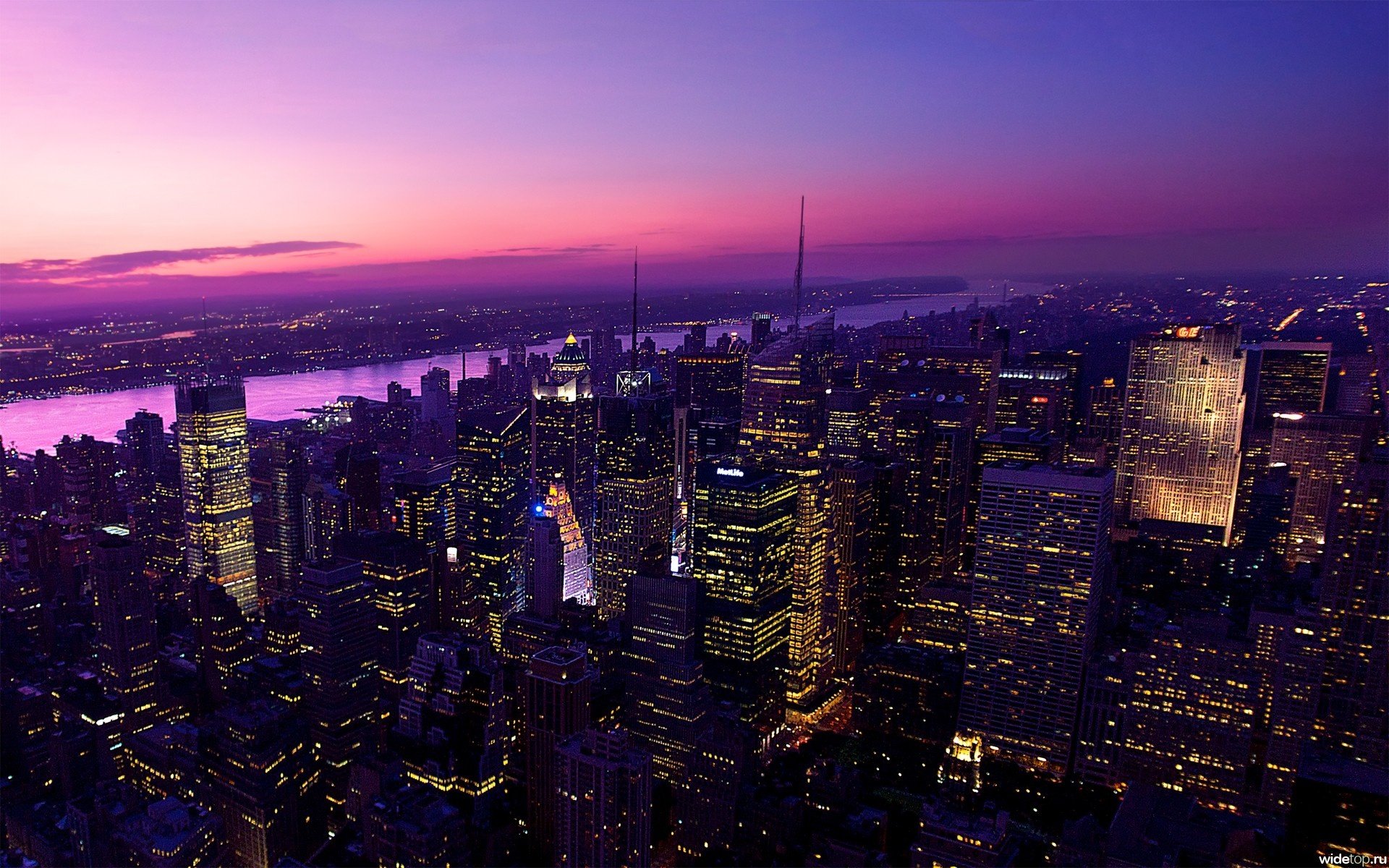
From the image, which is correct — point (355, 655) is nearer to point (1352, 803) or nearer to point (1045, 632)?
point (1045, 632)

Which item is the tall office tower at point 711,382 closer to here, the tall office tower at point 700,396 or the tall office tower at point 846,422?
the tall office tower at point 700,396

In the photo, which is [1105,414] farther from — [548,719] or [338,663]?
[338,663]

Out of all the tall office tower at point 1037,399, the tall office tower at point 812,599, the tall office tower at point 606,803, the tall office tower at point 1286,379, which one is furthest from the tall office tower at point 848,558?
the tall office tower at point 1286,379

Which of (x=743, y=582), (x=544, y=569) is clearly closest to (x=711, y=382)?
(x=544, y=569)

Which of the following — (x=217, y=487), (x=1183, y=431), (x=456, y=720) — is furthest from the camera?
(x=217, y=487)

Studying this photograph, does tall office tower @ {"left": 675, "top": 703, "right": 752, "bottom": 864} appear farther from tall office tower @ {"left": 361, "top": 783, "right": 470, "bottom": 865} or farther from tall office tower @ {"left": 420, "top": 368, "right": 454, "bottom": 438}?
tall office tower @ {"left": 420, "top": 368, "right": 454, "bottom": 438}

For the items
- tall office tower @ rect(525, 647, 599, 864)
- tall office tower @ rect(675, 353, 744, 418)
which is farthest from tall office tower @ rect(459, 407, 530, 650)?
tall office tower @ rect(525, 647, 599, 864)

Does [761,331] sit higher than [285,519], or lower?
higher
